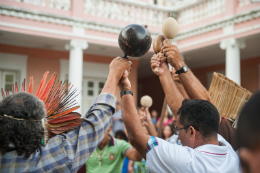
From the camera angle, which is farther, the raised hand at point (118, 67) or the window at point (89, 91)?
the window at point (89, 91)

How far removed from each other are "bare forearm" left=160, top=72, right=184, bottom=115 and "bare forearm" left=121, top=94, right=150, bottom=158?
0.35 m

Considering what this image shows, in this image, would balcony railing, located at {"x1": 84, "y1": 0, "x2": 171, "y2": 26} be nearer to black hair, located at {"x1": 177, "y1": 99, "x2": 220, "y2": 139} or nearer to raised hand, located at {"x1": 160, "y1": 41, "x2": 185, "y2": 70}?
raised hand, located at {"x1": 160, "y1": 41, "x2": 185, "y2": 70}

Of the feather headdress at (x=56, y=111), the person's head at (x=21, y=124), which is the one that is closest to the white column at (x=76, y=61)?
the feather headdress at (x=56, y=111)

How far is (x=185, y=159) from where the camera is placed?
4.42ft

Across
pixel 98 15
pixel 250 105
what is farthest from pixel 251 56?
pixel 250 105

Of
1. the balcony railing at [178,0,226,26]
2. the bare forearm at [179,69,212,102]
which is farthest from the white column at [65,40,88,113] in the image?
the bare forearm at [179,69,212,102]

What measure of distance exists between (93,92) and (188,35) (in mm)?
3914

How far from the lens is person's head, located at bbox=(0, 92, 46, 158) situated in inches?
44.1

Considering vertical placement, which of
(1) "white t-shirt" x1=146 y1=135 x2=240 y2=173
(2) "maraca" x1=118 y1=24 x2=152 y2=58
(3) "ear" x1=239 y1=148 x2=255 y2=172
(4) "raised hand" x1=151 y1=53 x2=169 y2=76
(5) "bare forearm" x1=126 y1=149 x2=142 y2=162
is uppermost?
(2) "maraca" x1=118 y1=24 x2=152 y2=58

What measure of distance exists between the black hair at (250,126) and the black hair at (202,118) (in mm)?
908

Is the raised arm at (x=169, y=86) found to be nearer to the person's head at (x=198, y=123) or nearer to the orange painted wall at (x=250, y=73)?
the person's head at (x=198, y=123)

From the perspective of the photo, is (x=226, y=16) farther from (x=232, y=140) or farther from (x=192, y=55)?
(x=232, y=140)

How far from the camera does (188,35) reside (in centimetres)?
861

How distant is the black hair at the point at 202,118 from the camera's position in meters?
1.50
